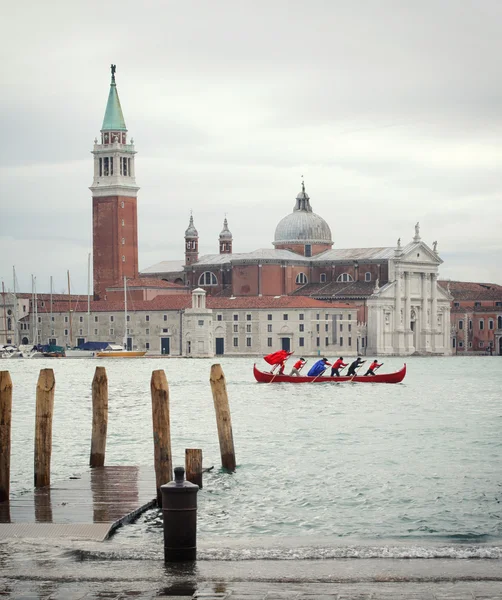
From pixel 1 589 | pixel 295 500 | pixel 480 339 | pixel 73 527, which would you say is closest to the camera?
pixel 1 589

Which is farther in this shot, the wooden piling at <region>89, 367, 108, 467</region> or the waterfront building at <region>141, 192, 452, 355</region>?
the waterfront building at <region>141, 192, 452, 355</region>

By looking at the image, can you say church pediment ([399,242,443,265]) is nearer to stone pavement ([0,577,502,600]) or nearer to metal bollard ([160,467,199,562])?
metal bollard ([160,467,199,562])

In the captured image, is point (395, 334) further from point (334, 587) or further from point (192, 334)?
point (334, 587)

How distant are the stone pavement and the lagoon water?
1334mm

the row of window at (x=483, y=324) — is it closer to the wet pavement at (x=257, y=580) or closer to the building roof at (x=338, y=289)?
the building roof at (x=338, y=289)

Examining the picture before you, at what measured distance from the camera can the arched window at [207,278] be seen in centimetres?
10456

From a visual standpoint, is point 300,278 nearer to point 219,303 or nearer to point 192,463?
point 219,303

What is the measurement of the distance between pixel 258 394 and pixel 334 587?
33.3m

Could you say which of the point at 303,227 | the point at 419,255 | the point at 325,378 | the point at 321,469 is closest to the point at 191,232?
the point at 303,227

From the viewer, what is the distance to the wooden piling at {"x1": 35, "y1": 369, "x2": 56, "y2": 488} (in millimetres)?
13984

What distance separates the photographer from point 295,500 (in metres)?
15.3

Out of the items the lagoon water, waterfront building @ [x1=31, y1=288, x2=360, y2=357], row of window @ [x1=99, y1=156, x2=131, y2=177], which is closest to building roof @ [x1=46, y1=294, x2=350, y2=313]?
waterfront building @ [x1=31, y1=288, x2=360, y2=357]

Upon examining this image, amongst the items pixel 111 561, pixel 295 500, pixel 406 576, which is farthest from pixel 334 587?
pixel 295 500

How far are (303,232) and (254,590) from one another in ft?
321
